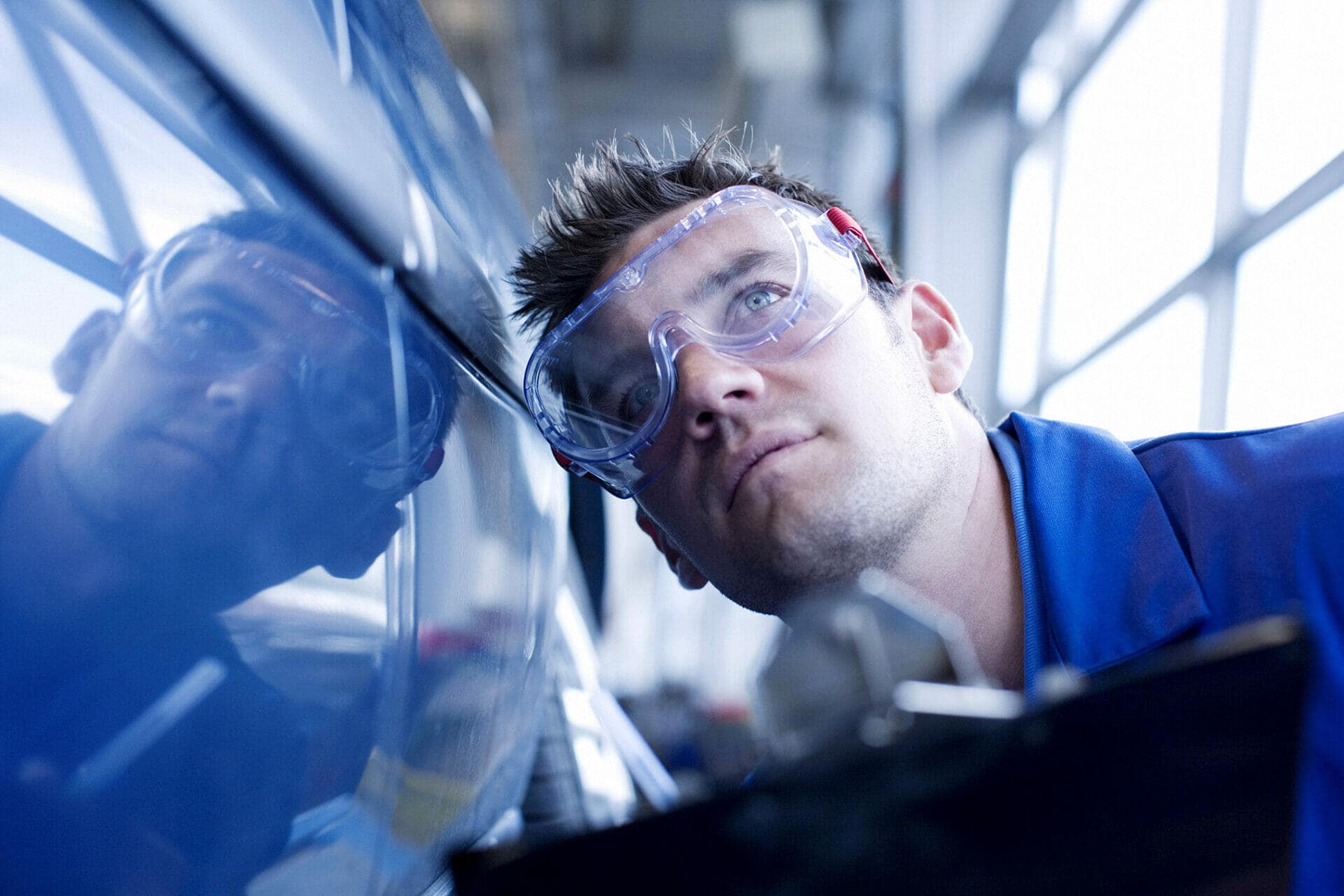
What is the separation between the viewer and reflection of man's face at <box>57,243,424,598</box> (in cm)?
41

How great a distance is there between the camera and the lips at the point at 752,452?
0.91 m

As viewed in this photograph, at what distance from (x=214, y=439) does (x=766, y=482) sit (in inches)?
21.6

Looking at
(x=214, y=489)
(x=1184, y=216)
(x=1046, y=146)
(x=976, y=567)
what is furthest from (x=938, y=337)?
(x=1046, y=146)

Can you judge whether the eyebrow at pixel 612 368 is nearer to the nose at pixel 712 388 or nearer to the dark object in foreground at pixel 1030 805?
the nose at pixel 712 388

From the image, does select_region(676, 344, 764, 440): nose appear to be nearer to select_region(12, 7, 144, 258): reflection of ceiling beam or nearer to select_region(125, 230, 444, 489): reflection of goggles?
select_region(125, 230, 444, 489): reflection of goggles

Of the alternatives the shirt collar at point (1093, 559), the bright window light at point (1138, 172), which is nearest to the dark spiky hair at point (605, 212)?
the shirt collar at point (1093, 559)

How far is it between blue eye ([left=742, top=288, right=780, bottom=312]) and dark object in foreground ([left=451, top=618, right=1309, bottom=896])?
69 centimetres

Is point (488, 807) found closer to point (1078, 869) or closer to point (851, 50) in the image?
point (1078, 869)

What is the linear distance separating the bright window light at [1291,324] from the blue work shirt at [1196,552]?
1474 millimetres

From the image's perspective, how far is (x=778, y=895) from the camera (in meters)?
0.34

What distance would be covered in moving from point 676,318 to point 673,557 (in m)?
0.46

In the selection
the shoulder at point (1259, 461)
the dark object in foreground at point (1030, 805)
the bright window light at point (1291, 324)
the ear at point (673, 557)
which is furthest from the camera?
the bright window light at point (1291, 324)

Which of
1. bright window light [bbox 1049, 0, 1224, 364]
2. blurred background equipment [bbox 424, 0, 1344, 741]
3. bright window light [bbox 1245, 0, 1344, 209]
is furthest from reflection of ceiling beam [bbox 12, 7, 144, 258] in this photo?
bright window light [bbox 1049, 0, 1224, 364]

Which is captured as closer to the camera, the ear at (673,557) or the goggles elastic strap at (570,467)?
the goggles elastic strap at (570,467)
